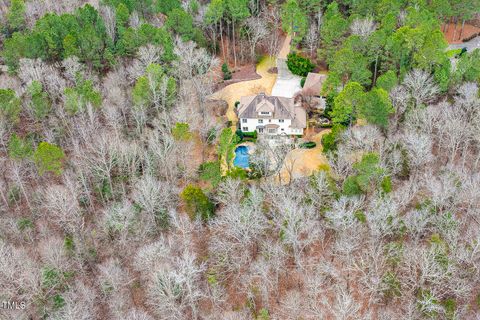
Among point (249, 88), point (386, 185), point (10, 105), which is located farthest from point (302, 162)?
point (10, 105)

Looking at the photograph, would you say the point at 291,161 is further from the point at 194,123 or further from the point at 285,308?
the point at 285,308

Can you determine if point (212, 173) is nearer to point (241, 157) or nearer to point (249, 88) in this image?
point (241, 157)

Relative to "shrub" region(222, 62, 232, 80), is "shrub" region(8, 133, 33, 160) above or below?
below

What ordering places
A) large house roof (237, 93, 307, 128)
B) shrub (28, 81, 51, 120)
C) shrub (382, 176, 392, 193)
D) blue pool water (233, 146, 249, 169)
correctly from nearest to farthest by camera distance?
shrub (382, 176, 392, 193), shrub (28, 81, 51, 120), blue pool water (233, 146, 249, 169), large house roof (237, 93, 307, 128)

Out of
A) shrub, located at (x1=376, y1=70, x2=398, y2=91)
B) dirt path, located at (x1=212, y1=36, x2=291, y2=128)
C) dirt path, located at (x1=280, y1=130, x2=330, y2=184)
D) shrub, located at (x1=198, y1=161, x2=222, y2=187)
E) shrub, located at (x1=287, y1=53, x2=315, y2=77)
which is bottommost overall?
dirt path, located at (x1=280, y1=130, x2=330, y2=184)

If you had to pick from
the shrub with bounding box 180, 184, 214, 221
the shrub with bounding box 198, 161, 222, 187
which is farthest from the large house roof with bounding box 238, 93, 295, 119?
the shrub with bounding box 180, 184, 214, 221

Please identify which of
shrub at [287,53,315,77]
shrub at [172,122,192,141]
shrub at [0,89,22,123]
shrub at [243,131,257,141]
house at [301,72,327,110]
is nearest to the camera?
shrub at [172,122,192,141]

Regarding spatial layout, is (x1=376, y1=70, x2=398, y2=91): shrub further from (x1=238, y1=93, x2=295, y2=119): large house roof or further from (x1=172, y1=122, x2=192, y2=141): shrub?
(x1=172, y1=122, x2=192, y2=141): shrub

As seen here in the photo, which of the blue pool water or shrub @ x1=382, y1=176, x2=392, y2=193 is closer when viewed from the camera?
shrub @ x1=382, y1=176, x2=392, y2=193

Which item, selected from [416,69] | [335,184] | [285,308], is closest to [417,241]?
[335,184]

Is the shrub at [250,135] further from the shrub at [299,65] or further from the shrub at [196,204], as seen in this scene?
the shrub at [196,204]
